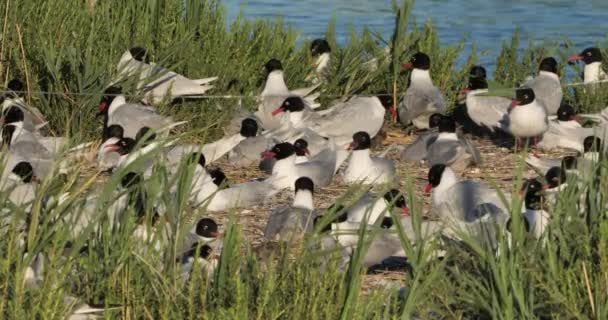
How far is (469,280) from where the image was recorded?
4.34m

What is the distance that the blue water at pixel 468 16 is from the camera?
51.0 feet

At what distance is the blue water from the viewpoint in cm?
1555

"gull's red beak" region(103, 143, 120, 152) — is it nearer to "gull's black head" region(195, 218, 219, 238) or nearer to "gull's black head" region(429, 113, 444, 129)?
"gull's black head" region(195, 218, 219, 238)

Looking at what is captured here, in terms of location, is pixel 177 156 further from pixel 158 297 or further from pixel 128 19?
pixel 158 297

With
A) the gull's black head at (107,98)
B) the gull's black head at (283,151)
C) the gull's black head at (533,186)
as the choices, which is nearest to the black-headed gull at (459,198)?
the gull's black head at (533,186)

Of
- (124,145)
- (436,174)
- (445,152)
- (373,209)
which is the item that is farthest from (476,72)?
(373,209)

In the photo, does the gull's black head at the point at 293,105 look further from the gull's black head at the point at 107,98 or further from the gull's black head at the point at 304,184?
the gull's black head at the point at 304,184

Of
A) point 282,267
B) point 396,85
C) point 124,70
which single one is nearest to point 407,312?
point 282,267

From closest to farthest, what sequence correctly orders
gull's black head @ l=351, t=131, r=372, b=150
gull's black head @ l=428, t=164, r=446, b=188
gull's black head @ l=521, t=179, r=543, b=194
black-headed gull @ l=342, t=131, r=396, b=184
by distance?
gull's black head @ l=521, t=179, r=543, b=194
gull's black head @ l=428, t=164, r=446, b=188
black-headed gull @ l=342, t=131, r=396, b=184
gull's black head @ l=351, t=131, r=372, b=150

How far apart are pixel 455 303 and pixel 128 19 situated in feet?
16.9

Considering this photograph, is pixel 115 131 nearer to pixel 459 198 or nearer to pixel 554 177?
pixel 459 198

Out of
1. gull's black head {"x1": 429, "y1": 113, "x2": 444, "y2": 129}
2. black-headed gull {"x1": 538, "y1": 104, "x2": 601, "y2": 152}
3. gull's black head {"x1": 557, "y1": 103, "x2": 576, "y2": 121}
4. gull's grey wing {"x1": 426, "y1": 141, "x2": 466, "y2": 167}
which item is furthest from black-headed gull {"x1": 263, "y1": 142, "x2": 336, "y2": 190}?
gull's black head {"x1": 557, "y1": 103, "x2": 576, "y2": 121}

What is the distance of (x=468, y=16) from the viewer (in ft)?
55.5

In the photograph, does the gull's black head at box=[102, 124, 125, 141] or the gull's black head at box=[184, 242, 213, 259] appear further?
the gull's black head at box=[102, 124, 125, 141]
